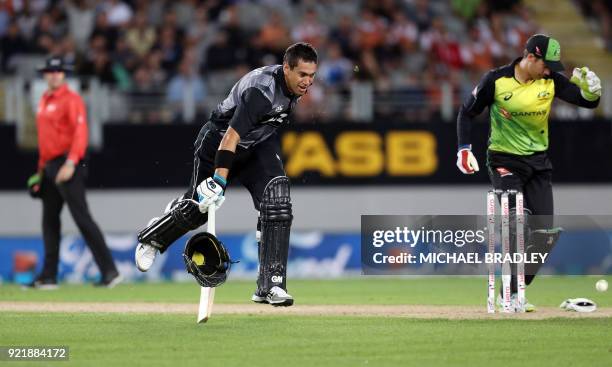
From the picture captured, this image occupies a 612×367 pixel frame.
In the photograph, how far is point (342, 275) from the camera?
1856 cm

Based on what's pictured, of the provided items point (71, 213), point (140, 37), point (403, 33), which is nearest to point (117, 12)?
point (140, 37)

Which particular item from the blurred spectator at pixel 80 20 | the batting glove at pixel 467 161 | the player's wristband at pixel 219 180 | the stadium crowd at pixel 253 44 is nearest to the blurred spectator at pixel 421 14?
the stadium crowd at pixel 253 44

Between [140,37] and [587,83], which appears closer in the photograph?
[587,83]

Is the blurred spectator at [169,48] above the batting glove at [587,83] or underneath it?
above

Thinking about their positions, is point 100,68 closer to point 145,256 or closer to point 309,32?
point 309,32

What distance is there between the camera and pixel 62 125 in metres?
14.4

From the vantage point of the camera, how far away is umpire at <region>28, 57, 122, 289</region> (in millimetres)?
14320

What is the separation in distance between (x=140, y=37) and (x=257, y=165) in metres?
9.80

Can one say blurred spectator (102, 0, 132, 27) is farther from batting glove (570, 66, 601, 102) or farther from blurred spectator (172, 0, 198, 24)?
batting glove (570, 66, 601, 102)

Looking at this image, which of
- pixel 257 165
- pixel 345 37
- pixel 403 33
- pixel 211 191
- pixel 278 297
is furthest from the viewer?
pixel 403 33

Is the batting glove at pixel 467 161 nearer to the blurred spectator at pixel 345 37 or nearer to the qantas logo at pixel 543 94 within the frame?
the qantas logo at pixel 543 94

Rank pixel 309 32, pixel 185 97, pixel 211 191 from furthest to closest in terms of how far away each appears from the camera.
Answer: pixel 309 32 → pixel 185 97 → pixel 211 191

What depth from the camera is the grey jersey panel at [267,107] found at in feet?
31.5

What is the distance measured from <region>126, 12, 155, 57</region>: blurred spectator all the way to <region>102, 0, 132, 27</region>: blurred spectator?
223 millimetres
